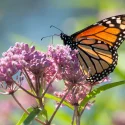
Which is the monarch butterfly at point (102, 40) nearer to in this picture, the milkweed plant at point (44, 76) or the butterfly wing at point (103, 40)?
the butterfly wing at point (103, 40)

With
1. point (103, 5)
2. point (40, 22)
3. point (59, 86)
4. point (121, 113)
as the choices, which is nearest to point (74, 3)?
point (103, 5)

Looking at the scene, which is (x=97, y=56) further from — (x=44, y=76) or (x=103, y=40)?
(x=44, y=76)

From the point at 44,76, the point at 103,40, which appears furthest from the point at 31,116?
the point at 103,40

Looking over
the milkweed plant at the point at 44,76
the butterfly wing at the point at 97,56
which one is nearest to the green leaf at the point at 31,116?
the milkweed plant at the point at 44,76

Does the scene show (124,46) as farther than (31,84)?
Yes

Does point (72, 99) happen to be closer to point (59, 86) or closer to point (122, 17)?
point (122, 17)

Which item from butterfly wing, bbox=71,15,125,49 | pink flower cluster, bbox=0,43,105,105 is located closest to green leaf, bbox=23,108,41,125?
pink flower cluster, bbox=0,43,105,105
